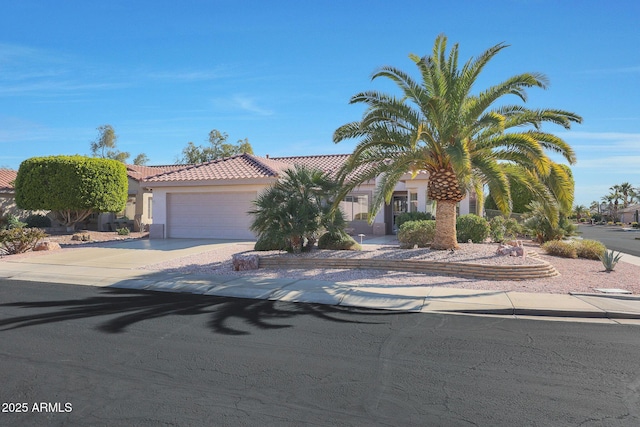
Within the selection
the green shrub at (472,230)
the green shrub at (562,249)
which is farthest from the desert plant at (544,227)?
the green shrub at (472,230)

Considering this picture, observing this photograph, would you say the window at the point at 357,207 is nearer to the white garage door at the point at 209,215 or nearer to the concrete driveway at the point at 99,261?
the white garage door at the point at 209,215

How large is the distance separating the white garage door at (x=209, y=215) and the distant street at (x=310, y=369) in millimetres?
13794

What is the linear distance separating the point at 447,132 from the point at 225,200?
1275cm

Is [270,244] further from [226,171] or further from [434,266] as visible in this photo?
[226,171]

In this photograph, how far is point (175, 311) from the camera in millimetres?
8430

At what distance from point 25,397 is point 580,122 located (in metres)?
13.4

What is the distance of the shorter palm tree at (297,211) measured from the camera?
534 inches

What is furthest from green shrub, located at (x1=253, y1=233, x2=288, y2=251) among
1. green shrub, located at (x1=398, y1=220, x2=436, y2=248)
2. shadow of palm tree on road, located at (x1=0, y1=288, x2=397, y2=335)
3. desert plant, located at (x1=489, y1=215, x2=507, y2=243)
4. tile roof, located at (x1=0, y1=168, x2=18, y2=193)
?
tile roof, located at (x1=0, y1=168, x2=18, y2=193)

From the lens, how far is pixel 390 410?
433 centimetres

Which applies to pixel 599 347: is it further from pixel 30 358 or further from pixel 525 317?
→ pixel 30 358

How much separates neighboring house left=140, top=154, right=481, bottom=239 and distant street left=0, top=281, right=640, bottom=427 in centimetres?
1373

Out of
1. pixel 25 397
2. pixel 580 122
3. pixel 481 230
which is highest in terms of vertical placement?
pixel 580 122

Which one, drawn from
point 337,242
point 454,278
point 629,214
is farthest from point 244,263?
point 629,214

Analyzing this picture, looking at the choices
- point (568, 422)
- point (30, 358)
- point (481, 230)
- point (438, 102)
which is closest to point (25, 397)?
point (30, 358)
